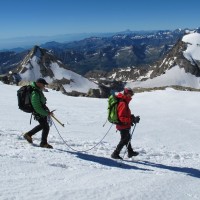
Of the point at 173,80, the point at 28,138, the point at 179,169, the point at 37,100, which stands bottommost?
the point at 173,80

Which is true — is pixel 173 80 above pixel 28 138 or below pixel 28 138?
below

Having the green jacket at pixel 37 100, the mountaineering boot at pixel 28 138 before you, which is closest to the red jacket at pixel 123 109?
the green jacket at pixel 37 100

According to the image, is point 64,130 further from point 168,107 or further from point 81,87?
point 81,87

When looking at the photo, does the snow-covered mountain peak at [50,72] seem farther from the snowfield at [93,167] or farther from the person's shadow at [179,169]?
the person's shadow at [179,169]

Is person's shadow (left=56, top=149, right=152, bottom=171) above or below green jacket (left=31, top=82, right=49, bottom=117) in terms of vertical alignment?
below

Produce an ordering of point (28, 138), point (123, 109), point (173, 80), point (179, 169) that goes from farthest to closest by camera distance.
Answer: point (173, 80) < point (28, 138) < point (179, 169) < point (123, 109)

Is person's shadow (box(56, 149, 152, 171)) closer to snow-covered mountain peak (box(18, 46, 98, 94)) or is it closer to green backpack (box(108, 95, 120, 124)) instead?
green backpack (box(108, 95, 120, 124))

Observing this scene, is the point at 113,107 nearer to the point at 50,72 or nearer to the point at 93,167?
the point at 93,167

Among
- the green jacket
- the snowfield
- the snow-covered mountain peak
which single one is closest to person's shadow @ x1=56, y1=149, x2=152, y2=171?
the snowfield

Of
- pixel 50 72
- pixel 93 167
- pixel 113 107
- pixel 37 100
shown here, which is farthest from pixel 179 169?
pixel 50 72

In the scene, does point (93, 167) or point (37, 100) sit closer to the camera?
point (93, 167)

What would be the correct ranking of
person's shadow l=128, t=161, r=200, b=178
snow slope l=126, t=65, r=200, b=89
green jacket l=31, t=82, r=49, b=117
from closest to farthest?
green jacket l=31, t=82, r=49, b=117 < person's shadow l=128, t=161, r=200, b=178 < snow slope l=126, t=65, r=200, b=89

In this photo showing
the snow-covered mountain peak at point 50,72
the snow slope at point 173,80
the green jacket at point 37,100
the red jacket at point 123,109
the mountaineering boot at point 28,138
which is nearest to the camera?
the green jacket at point 37,100

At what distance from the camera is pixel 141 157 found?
49.1ft
